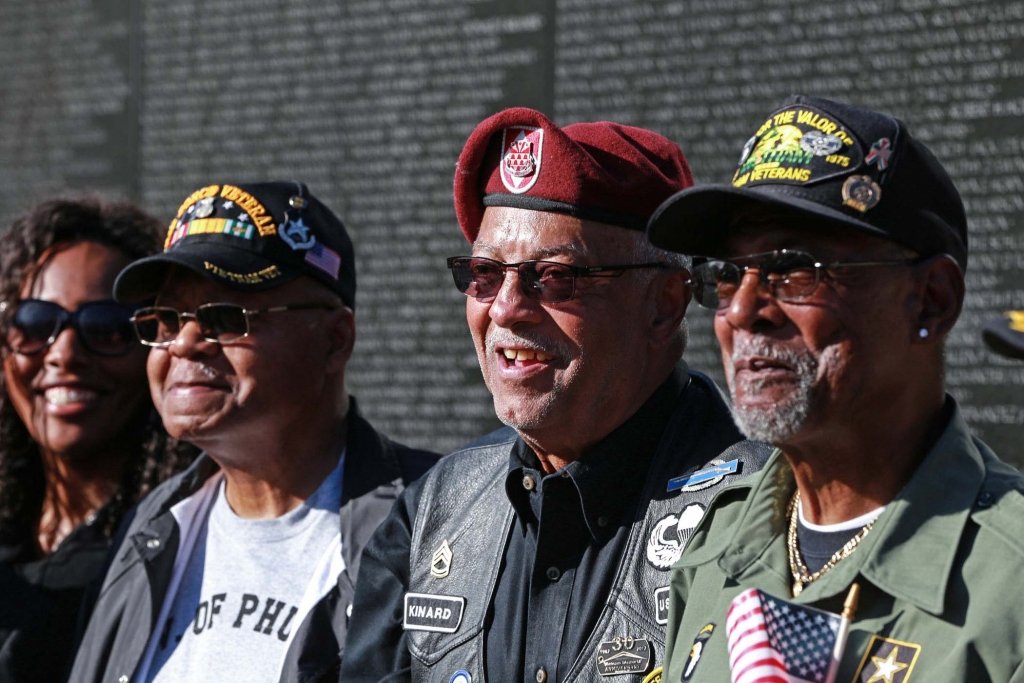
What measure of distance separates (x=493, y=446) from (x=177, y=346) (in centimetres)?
101

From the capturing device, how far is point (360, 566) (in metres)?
3.07

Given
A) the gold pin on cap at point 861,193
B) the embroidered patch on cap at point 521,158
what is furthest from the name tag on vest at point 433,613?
the gold pin on cap at point 861,193

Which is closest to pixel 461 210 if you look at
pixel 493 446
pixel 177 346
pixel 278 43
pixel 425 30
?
pixel 493 446

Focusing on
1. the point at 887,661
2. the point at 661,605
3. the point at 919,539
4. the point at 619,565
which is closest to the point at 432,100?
the point at 619,565

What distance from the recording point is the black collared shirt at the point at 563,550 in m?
2.63

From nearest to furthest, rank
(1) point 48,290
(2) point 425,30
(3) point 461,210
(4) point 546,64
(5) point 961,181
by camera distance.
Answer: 1. (3) point 461,210
2. (5) point 961,181
3. (1) point 48,290
4. (4) point 546,64
5. (2) point 425,30

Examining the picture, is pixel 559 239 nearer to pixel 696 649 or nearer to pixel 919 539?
pixel 696 649

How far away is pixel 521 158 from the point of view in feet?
9.53

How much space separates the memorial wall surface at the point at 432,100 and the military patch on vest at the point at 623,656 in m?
1.64

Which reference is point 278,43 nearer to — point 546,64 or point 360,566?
point 546,64

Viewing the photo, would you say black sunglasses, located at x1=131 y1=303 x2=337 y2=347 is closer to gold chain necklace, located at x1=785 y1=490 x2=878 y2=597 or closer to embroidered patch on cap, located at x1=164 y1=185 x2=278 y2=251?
embroidered patch on cap, located at x1=164 y1=185 x2=278 y2=251

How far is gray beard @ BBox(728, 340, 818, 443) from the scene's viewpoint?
212 centimetres

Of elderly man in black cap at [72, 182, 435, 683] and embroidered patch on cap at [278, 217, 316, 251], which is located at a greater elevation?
embroidered patch on cap at [278, 217, 316, 251]

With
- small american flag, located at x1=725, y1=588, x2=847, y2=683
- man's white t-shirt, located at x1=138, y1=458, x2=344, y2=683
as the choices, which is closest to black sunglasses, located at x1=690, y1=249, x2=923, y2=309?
small american flag, located at x1=725, y1=588, x2=847, y2=683
